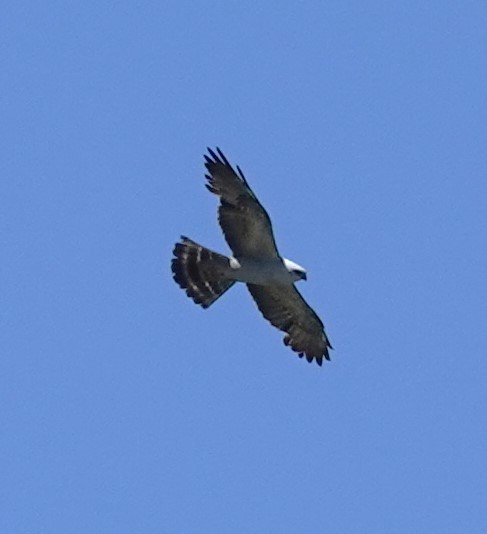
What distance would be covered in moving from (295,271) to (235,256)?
34.7 inches

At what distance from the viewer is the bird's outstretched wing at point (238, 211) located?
35188mm

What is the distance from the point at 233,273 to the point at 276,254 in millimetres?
665

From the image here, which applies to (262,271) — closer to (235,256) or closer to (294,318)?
(235,256)

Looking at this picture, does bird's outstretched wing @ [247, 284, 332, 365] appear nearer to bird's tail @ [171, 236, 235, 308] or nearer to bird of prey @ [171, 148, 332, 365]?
bird of prey @ [171, 148, 332, 365]

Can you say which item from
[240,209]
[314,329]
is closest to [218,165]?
[240,209]

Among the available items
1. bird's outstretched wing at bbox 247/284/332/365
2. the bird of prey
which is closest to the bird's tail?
the bird of prey

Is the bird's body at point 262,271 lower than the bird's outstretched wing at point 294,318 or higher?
lower

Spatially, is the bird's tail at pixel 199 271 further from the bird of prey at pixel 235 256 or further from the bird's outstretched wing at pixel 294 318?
the bird's outstretched wing at pixel 294 318

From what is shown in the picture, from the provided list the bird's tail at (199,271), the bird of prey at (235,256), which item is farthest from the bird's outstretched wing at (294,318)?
the bird's tail at (199,271)

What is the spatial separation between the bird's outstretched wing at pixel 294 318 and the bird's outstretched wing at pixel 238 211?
130 centimetres

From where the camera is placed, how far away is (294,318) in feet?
123

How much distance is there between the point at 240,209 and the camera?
35250 mm

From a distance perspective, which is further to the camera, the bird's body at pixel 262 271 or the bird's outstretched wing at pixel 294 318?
the bird's outstretched wing at pixel 294 318

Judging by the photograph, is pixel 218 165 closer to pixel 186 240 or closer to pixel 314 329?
pixel 186 240
